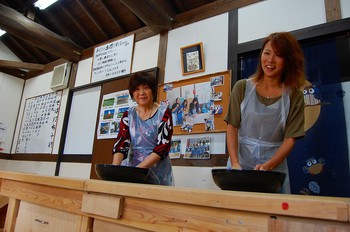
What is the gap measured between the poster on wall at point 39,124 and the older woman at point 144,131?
2.77m

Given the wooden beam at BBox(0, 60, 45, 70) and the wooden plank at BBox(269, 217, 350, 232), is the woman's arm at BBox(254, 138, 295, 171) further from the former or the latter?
the wooden beam at BBox(0, 60, 45, 70)

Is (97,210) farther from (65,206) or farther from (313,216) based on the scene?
(313,216)

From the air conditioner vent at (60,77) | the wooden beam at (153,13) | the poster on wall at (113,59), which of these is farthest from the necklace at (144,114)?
the air conditioner vent at (60,77)

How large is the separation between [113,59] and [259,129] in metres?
2.58

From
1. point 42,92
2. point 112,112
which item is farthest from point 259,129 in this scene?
point 42,92

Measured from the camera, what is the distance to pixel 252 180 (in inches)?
33.3

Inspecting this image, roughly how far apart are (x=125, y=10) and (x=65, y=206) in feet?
9.16

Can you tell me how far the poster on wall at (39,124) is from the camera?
13.4 feet

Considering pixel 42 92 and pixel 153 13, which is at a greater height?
pixel 153 13

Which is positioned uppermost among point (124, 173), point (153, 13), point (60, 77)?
point (153, 13)

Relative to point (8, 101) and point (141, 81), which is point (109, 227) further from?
point (8, 101)

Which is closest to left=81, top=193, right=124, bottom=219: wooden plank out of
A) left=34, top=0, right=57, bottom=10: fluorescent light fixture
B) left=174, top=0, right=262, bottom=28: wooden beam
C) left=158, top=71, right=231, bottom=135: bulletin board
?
left=158, top=71, right=231, bottom=135: bulletin board

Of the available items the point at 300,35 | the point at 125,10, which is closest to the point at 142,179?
the point at 300,35

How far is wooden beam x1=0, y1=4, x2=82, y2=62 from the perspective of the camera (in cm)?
324
